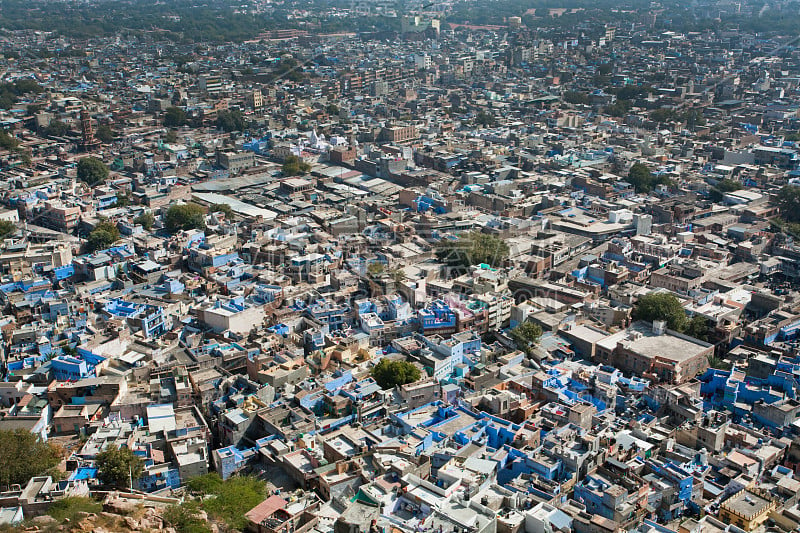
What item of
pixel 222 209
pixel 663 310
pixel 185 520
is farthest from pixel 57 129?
pixel 185 520

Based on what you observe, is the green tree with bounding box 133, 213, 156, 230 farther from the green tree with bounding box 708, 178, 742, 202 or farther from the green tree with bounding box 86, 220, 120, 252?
the green tree with bounding box 708, 178, 742, 202

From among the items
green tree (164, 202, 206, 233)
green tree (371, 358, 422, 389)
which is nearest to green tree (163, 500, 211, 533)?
green tree (371, 358, 422, 389)

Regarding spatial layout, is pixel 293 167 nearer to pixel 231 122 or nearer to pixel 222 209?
pixel 222 209

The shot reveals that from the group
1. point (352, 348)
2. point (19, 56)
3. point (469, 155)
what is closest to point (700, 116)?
point (469, 155)

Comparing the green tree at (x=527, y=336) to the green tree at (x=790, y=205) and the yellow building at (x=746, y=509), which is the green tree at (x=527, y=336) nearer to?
the yellow building at (x=746, y=509)

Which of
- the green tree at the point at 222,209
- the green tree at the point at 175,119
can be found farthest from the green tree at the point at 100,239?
the green tree at the point at 175,119

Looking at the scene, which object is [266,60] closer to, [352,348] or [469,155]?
[469,155]

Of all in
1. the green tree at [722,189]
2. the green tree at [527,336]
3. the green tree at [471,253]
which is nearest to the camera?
the green tree at [527,336]
